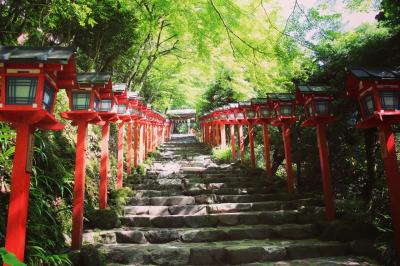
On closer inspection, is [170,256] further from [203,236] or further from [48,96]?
[48,96]

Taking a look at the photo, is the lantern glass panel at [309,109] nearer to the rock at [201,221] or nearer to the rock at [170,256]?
the rock at [201,221]

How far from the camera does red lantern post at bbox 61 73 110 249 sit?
18.3 ft

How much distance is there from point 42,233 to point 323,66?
810cm

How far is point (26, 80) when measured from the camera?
3580 millimetres

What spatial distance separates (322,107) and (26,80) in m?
5.88

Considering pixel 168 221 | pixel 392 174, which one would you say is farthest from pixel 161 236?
pixel 392 174

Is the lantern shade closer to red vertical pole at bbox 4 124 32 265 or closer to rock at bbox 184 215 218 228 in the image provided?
red vertical pole at bbox 4 124 32 265

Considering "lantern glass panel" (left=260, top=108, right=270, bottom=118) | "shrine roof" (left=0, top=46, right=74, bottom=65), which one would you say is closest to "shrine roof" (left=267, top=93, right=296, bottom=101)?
"lantern glass panel" (left=260, top=108, right=270, bottom=118)

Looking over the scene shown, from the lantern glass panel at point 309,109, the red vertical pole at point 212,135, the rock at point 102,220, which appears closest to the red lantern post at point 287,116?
the lantern glass panel at point 309,109

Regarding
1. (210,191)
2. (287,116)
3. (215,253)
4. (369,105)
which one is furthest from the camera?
(210,191)

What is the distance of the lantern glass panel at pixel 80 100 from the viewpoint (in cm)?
578

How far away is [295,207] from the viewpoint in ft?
26.1

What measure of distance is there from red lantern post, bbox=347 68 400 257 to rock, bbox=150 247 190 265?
11.6 ft

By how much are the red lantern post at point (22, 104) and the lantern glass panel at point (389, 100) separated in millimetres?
4954
